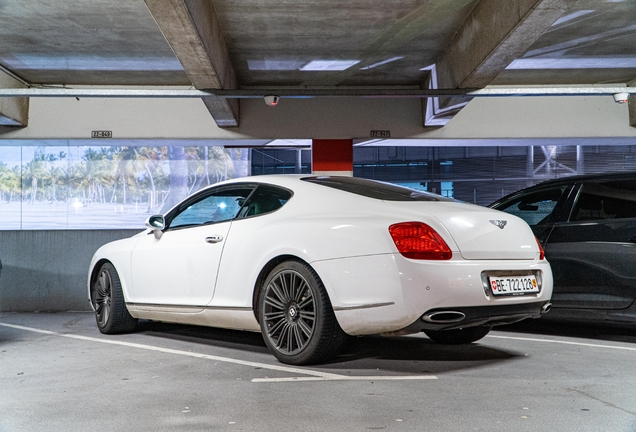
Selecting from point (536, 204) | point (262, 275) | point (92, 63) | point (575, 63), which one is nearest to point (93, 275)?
point (262, 275)

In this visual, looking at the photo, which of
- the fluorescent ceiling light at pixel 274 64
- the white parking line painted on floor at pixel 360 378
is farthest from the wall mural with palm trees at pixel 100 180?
the white parking line painted on floor at pixel 360 378

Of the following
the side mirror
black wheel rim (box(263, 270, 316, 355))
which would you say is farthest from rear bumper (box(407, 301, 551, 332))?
the side mirror

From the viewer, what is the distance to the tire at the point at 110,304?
6.10m

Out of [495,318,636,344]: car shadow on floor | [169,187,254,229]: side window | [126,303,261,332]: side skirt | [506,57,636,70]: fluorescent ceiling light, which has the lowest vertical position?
[495,318,636,344]: car shadow on floor

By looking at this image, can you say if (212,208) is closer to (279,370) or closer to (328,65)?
(279,370)

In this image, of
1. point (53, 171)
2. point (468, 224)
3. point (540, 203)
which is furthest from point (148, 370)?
point (53, 171)

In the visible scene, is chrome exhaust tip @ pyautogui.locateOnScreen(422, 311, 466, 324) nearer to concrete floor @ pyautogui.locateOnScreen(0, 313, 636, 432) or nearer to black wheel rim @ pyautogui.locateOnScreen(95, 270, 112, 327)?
concrete floor @ pyautogui.locateOnScreen(0, 313, 636, 432)

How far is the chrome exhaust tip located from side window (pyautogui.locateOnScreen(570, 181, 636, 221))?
239 cm

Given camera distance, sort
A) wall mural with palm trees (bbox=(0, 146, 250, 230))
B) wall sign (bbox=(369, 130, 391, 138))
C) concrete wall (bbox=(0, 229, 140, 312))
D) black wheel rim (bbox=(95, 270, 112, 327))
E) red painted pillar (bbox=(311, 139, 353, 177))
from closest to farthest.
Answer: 1. black wheel rim (bbox=(95, 270, 112, 327))
2. concrete wall (bbox=(0, 229, 140, 312))
3. wall sign (bbox=(369, 130, 391, 138))
4. red painted pillar (bbox=(311, 139, 353, 177))
5. wall mural with palm trees (bbox=(0, 146, 250, 230))

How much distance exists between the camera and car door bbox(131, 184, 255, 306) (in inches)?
198

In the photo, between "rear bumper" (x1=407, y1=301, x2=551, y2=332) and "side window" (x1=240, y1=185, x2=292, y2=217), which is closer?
"rear bumper" (x1=407, y1=301, x2=551, y2=332)

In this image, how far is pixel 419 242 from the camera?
3.96 metres

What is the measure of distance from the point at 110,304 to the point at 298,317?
260 cm

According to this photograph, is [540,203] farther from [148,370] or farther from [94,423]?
[94,423]
